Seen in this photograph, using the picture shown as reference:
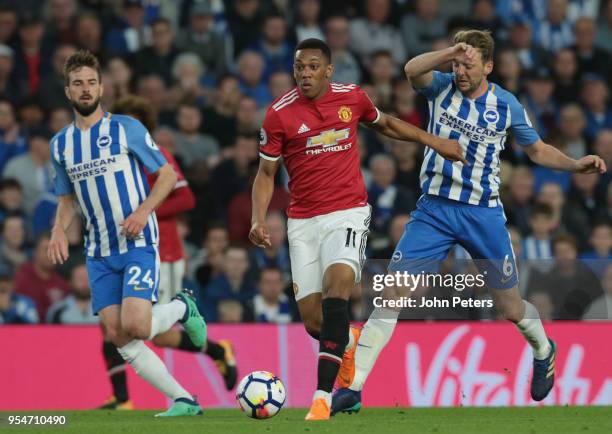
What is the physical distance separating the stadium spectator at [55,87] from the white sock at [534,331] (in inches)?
269

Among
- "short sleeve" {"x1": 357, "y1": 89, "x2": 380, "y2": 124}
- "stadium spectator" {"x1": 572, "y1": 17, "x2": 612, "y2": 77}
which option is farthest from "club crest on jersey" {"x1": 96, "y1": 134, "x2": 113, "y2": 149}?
"stadium spectator" {"x1": 572, "y1": 17, "x2": 612, "y2": 77}

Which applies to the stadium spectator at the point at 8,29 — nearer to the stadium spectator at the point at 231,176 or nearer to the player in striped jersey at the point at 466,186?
the stadium spectator at the point at 231,176

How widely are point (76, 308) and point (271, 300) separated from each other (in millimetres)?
1766

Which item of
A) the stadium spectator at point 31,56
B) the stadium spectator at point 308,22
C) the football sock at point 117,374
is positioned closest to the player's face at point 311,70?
the football sock at point 117,374

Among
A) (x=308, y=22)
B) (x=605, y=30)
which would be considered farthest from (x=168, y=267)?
(x=605, y=30)

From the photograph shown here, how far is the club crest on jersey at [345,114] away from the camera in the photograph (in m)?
8.81

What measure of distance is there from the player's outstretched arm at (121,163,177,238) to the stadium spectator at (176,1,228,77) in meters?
6.46

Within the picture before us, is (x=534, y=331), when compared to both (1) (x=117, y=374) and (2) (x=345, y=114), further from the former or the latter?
(1) (x=117, y=374)

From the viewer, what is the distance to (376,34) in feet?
53.5

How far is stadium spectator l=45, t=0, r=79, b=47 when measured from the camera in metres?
15.3

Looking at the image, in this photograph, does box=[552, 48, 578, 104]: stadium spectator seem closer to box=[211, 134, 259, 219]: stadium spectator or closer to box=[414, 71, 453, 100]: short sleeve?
box=[211, 134, 259, 219]: stadium spectator

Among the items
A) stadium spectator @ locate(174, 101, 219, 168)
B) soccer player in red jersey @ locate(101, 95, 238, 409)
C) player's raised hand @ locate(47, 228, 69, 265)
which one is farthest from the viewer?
stadium spectator @ locate(174, 101, 219, 168)

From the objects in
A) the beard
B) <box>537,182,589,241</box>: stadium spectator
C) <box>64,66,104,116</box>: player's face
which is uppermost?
<box>64,66,104,116</box>: player's face

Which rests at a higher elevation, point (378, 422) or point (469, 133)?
point (469, 133)
